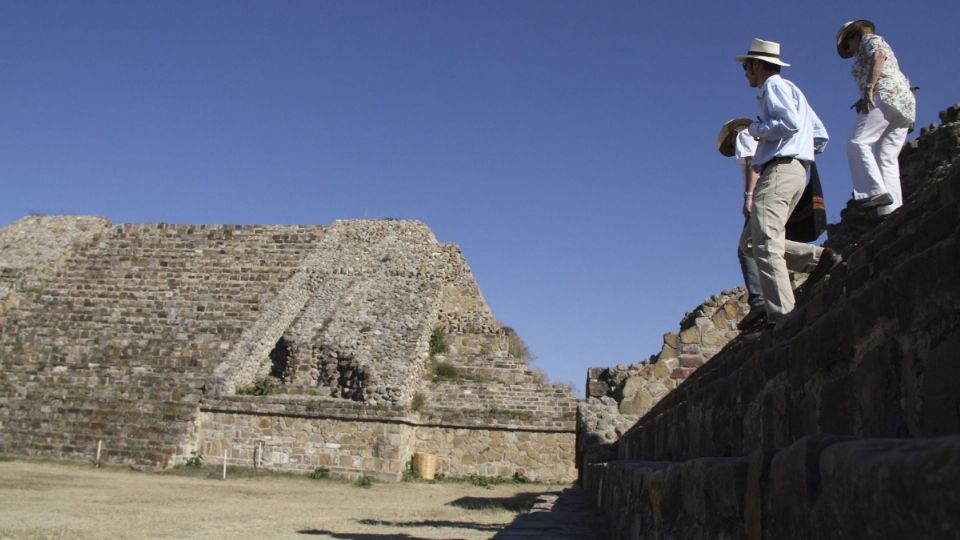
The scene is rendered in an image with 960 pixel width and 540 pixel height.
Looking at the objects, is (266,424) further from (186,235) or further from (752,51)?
(752,51)

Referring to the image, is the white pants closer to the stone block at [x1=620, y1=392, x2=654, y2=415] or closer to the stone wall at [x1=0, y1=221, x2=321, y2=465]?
the stone block at [x1=620, y1=392, x2=654, y2=415]

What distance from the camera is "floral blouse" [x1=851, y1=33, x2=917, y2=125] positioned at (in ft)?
16.8

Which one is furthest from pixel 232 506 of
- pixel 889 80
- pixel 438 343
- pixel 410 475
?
pixel 438 343

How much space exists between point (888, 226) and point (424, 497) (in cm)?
1401

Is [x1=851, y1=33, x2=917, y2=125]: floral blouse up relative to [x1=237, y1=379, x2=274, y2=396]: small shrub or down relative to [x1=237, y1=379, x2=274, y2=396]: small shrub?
up

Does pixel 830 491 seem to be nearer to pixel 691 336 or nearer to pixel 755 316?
pixel 755 316

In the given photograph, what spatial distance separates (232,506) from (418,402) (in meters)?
9.55

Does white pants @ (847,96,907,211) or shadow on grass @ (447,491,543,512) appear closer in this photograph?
white pants @ (847,96,907,211)

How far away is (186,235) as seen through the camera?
27938mm

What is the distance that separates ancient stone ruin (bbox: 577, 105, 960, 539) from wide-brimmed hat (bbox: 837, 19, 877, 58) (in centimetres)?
262

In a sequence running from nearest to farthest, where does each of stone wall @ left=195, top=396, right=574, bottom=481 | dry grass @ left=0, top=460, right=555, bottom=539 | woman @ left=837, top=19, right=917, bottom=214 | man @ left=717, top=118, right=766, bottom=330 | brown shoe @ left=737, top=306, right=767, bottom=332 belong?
brown shoe @ left=737, top=306, right=767, bottom=332, man @ left=717, top=118, right=766, bottom=330, woman @ left=837, top=19, right=917, bottom=214, dry grass @ left=0, top=460, right=555, bottom=539, stone wall @ left=195, top=396, right=574, bottom=481

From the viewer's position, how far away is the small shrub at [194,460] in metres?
18.9

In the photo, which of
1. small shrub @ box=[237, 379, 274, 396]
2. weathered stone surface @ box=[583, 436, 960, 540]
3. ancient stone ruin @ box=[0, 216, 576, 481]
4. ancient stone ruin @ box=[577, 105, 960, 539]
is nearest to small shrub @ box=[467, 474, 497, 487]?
ancient stone ruin @ box=[0, 216, 576, 481]

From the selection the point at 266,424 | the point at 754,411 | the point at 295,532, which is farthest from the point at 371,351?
the point at 754,411
